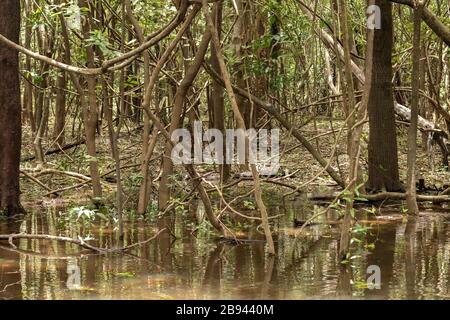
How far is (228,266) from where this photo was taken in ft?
21.8

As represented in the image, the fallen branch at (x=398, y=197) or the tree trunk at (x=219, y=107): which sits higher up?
the tree trunk at (x=219, y=107)

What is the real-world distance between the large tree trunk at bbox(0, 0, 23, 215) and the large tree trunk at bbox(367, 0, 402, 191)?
15.8 ft

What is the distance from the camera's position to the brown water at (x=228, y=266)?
5676 mm

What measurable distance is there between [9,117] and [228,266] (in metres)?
4.38

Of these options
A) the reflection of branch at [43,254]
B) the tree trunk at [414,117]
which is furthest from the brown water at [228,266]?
the tree trunk at [414,117]

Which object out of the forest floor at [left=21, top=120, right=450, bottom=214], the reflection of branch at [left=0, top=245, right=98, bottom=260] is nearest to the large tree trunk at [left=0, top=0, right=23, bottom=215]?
the forest floor at [left=21, top=120, right=450, bottom=214]

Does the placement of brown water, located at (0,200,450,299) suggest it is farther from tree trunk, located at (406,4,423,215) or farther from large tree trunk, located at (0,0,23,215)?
large tree trunk, located at (0,0,23,215)

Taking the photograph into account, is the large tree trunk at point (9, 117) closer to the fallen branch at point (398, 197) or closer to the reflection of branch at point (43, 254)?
the reflection of branch at point (43, 254)

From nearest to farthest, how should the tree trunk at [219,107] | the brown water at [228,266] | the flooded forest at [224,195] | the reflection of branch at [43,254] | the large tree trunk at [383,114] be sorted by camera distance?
the brown water at [228,266]
the flooded forest at [224,195]
the reflection of branch at [43,254]
the large tree trunk at [383,114]
the tree trunk at [219,107]

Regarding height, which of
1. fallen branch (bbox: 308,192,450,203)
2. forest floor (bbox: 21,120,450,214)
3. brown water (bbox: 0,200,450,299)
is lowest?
brown water (bbox: 0,200,450,299)

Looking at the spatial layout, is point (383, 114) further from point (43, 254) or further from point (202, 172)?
point (43, 254)

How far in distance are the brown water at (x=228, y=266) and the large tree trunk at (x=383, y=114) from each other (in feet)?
4.92

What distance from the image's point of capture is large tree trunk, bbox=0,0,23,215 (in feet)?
31.4
